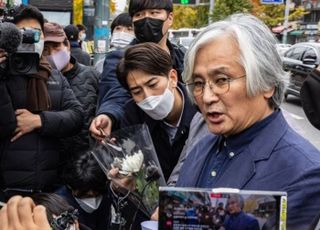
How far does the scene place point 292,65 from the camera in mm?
15234

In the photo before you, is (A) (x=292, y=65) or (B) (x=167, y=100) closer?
(B) (x=167, y=100)

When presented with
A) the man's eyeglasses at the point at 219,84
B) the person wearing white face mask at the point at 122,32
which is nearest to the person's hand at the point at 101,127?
the man's eyeglasses at the point at 219,84

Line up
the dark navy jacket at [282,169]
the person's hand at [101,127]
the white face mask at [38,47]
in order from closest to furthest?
1. the dark navy jacket at [282,169]
2. the person's hand at [101,127]
3. the white face mask at [38,47]

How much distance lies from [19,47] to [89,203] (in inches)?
39.1

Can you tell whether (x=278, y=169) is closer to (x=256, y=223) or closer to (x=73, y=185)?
(x=256, y=223)

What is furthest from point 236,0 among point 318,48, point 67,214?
point 67,214

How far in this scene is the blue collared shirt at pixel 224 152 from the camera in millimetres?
1761

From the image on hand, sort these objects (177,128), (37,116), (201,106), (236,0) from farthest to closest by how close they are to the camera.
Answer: (236,0) < (37,116) < (177,128) < (201,106)

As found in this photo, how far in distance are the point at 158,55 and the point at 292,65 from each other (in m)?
13.1

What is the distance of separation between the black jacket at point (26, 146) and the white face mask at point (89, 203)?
0.21 m

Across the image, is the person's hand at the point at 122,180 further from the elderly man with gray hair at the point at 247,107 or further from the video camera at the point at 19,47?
the video camera at the point at 19,47

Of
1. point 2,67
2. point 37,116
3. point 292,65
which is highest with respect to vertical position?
point 2,67

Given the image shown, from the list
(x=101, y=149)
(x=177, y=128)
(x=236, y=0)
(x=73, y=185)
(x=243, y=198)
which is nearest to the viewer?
(x=243, y=198)

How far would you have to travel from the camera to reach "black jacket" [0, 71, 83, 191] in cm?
291
